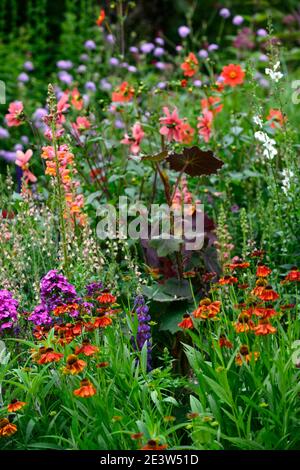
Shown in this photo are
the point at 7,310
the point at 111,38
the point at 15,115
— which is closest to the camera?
the point at 7,310

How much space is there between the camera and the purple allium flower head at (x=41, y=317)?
2.79m

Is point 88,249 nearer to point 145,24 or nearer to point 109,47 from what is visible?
point 109,47

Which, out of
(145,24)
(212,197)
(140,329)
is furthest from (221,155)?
(145,24)

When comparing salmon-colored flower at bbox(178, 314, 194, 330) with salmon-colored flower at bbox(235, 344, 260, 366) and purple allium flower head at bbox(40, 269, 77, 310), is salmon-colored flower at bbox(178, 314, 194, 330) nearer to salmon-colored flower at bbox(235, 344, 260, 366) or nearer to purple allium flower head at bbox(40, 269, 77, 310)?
salmon-colored flower at bbox(235, 344, 260, 366)

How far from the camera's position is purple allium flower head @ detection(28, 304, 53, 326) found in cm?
279

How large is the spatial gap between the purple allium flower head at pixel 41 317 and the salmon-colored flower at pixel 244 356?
0.72m

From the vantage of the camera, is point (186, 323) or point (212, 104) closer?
point (186, 323)

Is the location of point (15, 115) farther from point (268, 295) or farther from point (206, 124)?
point (268, 295)

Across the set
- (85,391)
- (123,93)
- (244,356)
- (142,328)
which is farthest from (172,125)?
(85,391)

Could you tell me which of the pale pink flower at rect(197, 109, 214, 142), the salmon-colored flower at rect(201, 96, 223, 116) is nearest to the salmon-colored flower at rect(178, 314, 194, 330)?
the pale pink flower at rect(197, 109, 214, 142)

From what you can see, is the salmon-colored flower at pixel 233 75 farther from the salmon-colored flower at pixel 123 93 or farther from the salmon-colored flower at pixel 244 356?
the salmon-colored flower at pixel 244 356

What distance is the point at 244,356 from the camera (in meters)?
2.44

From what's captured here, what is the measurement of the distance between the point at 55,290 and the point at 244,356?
786 millimetres

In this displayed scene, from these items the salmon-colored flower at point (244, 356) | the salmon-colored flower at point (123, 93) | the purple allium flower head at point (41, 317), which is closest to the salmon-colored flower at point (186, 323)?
the salmon-colored flower at point (244, 356)
